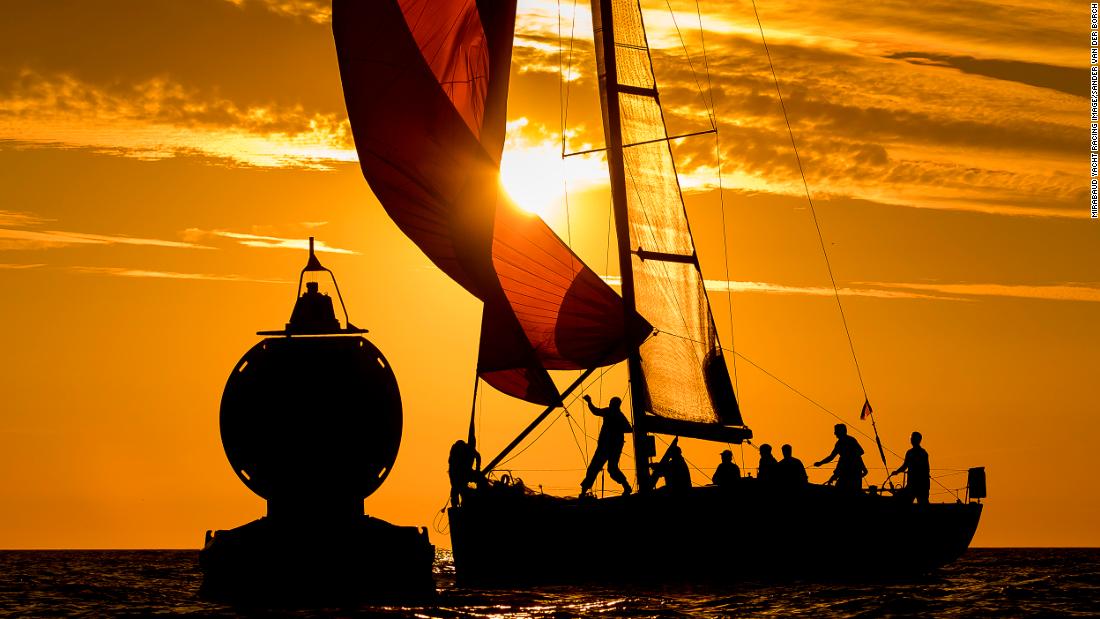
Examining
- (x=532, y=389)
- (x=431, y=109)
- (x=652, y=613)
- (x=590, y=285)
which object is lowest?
(x=652, y=613)

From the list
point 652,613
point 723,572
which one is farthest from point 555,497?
point 652,613

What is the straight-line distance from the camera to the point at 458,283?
33.9 metres

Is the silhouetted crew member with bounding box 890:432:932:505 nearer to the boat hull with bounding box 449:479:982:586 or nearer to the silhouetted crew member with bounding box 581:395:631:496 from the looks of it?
the boat hull with bounding box 449:479:982:586

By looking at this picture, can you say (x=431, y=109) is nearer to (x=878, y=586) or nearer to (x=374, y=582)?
(x=374, y=582)

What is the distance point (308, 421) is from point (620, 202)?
8.34 meters

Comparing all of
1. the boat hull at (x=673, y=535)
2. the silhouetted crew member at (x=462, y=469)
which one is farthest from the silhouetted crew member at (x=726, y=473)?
the silhouetted crew member at (x=462, y=469)

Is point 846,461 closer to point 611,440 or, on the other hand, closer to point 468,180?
point 611,440

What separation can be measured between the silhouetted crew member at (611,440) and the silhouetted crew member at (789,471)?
11.0 ft

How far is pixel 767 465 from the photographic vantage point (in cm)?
3475

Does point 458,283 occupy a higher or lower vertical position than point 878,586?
higher

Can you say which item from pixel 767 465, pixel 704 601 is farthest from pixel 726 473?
pixel 704 601

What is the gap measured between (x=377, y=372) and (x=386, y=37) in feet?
23.8

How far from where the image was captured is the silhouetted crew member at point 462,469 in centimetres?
3466

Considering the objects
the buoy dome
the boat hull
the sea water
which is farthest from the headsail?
the buoy dome
